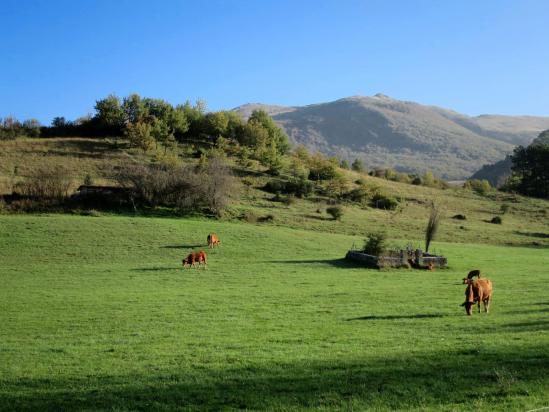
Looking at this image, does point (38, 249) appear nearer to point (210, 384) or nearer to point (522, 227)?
point (210, 384)

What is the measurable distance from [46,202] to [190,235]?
19.2m

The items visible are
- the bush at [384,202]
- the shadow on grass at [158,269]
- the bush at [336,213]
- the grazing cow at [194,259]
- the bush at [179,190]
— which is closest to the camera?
the shadow on grass at [158,269]

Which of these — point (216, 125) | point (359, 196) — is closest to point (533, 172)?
point (359, 196)

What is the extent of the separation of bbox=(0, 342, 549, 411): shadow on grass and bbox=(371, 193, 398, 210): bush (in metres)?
66.4

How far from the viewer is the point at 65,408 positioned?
341 inches

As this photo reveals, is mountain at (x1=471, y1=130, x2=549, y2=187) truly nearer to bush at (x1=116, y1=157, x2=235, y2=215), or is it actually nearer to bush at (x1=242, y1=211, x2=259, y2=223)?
bush at (x1=242, y1=211, x2=259, y2=223)

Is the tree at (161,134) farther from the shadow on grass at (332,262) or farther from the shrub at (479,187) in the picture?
the shadow on grass at (332,262)

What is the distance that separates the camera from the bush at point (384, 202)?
7681 cm

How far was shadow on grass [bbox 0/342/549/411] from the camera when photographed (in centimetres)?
844

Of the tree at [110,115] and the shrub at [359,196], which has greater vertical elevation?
the tree at [110,115]

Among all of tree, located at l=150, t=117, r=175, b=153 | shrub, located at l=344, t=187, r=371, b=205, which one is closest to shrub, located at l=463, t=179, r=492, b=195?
shrub, located at l=344, t=187, r=371, b=205

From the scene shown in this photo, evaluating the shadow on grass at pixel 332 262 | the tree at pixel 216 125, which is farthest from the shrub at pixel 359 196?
the shadow on grass at pixel 332 262

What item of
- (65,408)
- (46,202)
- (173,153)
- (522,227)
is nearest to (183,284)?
(65,408)

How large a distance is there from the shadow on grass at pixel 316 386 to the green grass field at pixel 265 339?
0.11 feet
